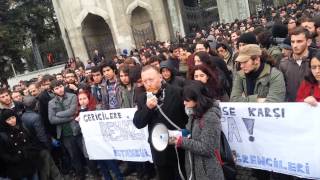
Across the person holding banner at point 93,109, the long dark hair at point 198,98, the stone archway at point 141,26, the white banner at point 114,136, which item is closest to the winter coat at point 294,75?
the long dark hair at point 198,98

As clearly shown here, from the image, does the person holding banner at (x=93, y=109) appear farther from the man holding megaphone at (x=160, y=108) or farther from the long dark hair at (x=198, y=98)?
the long dark hair at (x=198, y=98)

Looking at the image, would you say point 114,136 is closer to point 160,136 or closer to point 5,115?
point 5,115

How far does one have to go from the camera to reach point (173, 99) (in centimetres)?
499

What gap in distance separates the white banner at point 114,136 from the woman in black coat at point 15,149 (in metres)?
1.02

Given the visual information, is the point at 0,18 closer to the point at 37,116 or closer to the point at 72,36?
the point at 72,36

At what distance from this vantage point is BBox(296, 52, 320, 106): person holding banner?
175 inches

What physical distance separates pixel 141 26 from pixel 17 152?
2199cm

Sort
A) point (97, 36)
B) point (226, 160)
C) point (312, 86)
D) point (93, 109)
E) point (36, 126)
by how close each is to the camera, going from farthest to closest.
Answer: point (97, 36) → point (36, 126) → point (93, 109) → point (226, 160) → point (312, 86)

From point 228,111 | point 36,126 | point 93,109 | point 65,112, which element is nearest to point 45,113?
point 36,126

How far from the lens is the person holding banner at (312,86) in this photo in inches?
175

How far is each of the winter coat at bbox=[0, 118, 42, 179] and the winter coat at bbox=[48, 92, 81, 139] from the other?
2.41 feet

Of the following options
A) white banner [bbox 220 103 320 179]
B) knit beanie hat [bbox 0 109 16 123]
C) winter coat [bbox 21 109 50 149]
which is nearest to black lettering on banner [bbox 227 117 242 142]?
white banner [bbox 220 103 320 179]

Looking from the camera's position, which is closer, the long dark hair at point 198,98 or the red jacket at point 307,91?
the long dark hair at point 198,98

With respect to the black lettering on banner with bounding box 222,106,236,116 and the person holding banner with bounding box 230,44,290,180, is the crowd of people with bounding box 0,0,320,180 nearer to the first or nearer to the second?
the person holding banner with bounding box 230,44,290,180
